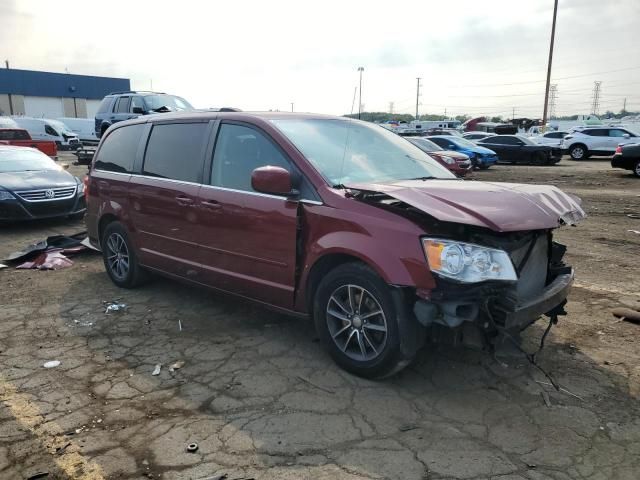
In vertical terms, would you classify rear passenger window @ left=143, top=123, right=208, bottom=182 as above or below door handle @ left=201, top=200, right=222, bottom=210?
above

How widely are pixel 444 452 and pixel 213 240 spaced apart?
2.53 meters

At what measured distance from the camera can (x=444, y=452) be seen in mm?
2834

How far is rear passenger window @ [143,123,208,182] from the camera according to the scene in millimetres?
4695

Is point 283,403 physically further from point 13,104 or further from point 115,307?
point 13,104

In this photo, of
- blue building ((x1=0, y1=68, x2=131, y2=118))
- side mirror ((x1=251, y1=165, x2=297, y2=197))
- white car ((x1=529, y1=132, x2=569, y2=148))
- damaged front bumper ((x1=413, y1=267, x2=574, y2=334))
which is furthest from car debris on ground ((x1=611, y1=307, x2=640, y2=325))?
blue building ((x1=0, y1=68, x2=131, y2=118))

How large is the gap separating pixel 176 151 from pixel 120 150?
1.18 meters

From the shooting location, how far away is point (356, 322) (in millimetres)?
3564

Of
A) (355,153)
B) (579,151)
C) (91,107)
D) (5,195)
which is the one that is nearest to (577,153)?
(579,151)

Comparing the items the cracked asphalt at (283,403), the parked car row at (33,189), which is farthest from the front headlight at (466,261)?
the parked car row at (33,189)

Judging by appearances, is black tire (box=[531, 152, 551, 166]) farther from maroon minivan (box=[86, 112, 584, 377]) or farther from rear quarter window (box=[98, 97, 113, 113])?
maroon minivan (box=[86, 112, 584, 377])

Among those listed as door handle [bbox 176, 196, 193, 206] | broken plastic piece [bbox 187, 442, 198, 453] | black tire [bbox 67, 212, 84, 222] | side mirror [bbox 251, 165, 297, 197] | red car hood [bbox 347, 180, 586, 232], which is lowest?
black tire [bbox 67, 212, 84, 222]

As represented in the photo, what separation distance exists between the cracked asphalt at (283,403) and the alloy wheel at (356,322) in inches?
8.5

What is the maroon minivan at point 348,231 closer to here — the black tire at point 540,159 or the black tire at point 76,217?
the black tire at point 76,217

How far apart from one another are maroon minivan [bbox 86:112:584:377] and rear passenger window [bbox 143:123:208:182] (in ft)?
0.05
